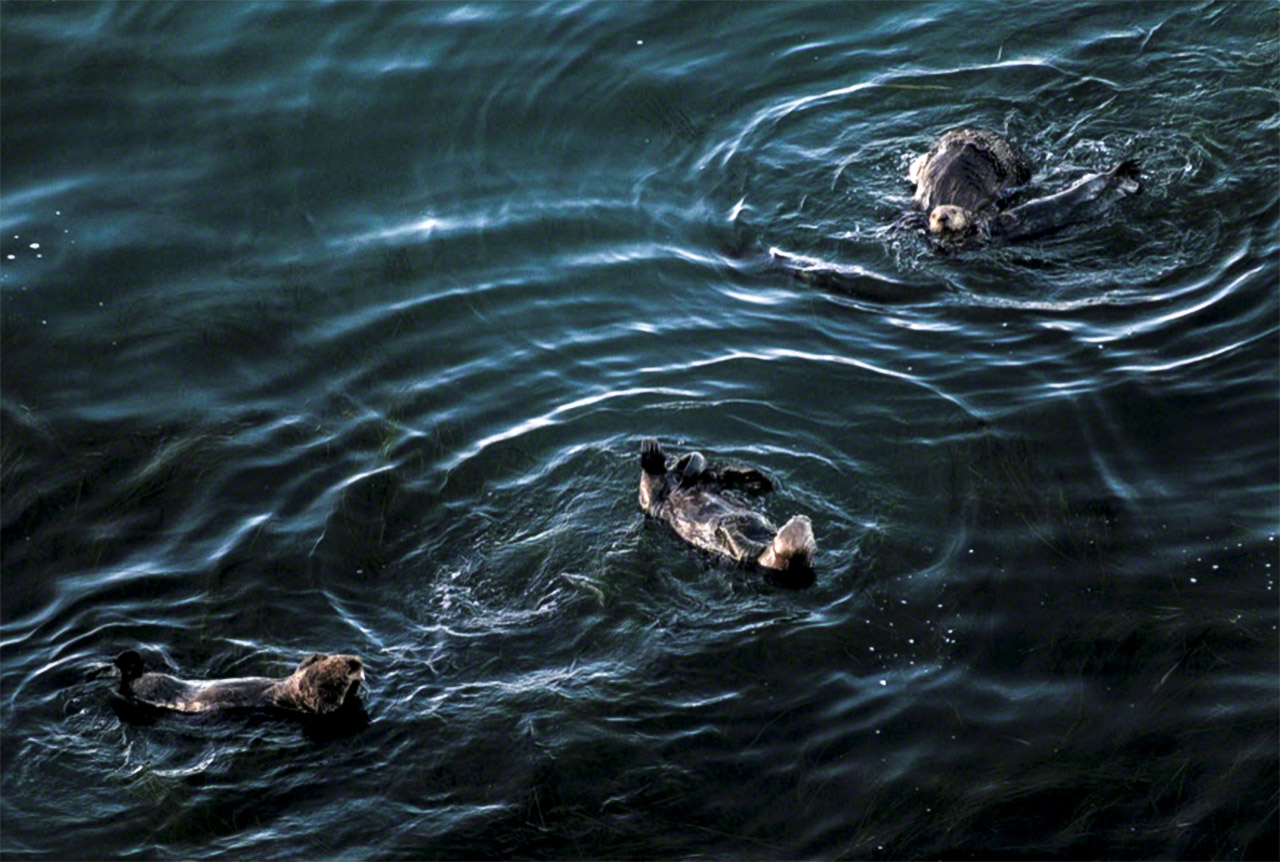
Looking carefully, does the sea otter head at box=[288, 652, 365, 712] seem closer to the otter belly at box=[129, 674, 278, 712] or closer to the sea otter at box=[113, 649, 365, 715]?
the sea otter at box=[113, 649, 365, 715]

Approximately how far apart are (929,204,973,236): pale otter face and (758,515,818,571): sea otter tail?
300 centimetres

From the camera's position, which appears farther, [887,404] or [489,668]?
[887,404]

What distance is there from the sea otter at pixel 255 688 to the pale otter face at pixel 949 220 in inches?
187

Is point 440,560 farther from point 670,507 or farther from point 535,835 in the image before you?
point 535,835

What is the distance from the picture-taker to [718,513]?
842 centimetres

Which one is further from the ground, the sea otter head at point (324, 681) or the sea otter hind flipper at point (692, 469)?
the sea otter hind flipper at point (692, 469)

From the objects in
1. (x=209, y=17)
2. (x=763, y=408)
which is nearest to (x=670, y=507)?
(x=763, y=408)

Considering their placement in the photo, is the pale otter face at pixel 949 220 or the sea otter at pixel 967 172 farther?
the sea otter at pixel 967 172

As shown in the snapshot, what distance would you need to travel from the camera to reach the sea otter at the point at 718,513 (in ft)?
26.3

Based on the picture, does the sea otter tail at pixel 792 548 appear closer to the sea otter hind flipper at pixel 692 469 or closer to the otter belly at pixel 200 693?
the sea otter hind flipper at pixel 692 469

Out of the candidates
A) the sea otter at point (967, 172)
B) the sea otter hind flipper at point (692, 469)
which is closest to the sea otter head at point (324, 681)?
the sea otter hind flipper at point (692, 469)

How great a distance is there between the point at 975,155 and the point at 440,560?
14.7ft

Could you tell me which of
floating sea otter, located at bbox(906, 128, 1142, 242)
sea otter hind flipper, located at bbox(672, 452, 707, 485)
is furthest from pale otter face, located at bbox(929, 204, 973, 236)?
sea otter hind flipper, located at bbox(672, 452, 707, 485)

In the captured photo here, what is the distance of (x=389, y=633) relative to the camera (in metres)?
8.37
